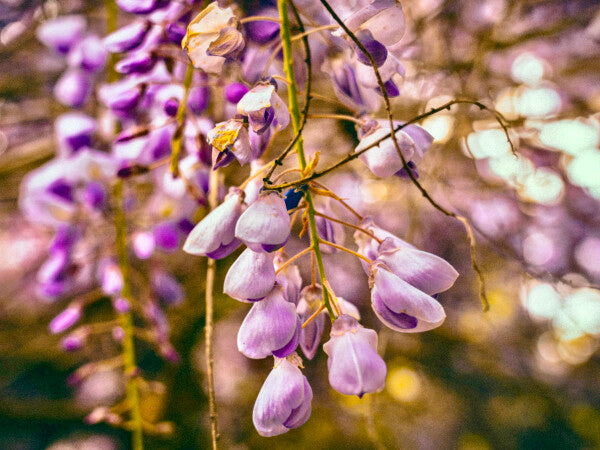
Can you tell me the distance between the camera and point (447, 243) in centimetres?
227

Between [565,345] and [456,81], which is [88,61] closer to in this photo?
[456,81]

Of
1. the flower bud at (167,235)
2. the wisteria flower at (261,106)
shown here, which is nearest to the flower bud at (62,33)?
the flower bud at (167,235)

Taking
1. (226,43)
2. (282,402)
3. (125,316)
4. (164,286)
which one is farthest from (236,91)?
(164,286)

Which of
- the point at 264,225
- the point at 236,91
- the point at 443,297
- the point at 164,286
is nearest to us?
the point at 264,225

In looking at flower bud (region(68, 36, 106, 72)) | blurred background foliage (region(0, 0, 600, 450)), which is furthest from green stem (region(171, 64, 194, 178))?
blurred background foliage (region(0, 0, 600, 450))

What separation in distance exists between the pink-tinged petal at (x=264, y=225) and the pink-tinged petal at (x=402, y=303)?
0.27 feet

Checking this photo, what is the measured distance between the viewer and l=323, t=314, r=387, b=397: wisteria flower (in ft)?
1.06

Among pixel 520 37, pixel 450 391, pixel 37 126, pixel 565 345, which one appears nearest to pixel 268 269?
pixel 520 37

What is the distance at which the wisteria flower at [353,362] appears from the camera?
1.06 ft

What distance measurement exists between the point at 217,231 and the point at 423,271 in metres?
0.16

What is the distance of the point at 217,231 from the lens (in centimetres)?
36

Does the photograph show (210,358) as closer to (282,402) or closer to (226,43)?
(282,402)

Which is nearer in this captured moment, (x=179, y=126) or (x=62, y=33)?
(x=179, y=126)

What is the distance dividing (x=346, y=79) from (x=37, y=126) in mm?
1517
